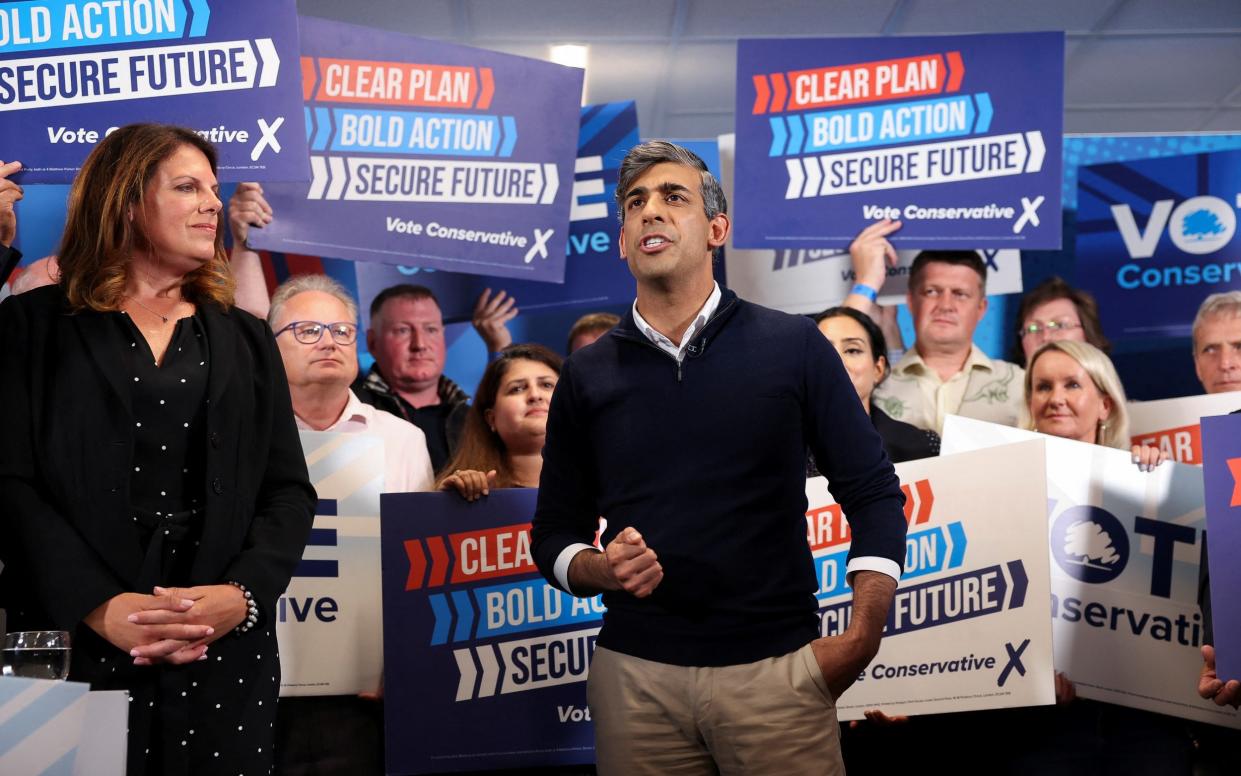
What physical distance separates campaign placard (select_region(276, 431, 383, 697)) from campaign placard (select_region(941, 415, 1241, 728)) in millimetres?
1713

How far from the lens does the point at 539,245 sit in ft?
13.5

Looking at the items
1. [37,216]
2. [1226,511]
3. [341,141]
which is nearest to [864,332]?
[1226,511]

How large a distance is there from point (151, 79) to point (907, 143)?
2.42 m

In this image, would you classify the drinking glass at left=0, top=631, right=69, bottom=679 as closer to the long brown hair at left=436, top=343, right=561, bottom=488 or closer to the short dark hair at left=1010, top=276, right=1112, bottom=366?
the long brown hair at left=436, top=343, right=561, bottom=488

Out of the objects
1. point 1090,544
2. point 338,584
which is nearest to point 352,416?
point 338,584

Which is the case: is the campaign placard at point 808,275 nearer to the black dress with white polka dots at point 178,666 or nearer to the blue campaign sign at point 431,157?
the blue campaign sign at point 431,157

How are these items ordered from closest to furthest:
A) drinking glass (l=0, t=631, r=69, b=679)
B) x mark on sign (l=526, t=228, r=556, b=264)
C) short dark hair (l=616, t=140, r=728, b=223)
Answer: drinking glass (l=0, t=631, r=69, b=679)
short dark hair (l=616, t=140, r=728, b=223)
x mark on sign (l=526, t=228, r=556, b=264)

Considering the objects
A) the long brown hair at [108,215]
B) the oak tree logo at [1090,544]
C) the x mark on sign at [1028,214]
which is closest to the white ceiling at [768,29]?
the x mark on sign at [1028,214]

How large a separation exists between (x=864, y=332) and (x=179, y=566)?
239cm

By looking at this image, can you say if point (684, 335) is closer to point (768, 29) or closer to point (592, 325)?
point (592, 325)

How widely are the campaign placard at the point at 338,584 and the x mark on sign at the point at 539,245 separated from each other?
3.36ft

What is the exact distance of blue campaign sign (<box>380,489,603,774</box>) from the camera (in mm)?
3094

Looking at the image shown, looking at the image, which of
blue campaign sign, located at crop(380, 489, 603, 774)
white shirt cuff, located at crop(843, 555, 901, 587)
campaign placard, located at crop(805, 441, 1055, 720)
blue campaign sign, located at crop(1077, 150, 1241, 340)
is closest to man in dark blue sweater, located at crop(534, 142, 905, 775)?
white shirt cuff, located at crop(843, 555, 901, 587)

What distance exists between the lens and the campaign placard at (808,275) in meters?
4.65
